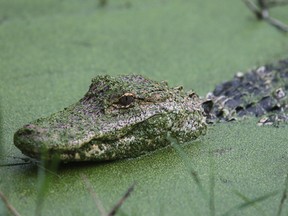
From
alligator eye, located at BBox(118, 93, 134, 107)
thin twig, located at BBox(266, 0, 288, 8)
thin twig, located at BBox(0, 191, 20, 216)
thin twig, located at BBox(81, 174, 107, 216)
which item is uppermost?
alligator eye, located at BBox(118, 93, 134, 107)

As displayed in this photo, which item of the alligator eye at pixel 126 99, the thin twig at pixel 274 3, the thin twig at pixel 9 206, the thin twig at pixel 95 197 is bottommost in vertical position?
the thin twig at pixel 95 197

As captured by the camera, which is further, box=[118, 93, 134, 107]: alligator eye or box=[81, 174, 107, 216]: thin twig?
box=[118, 93, 134, 107]: alligator eye

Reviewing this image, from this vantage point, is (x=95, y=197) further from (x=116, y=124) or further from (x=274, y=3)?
(x=274, y=3)

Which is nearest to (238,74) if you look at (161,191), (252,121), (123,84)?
(252,121)

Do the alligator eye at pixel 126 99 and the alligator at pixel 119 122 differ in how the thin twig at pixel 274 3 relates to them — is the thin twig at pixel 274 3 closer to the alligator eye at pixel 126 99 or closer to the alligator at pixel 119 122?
the alligator at pixel 119 122

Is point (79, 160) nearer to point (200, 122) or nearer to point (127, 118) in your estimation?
point (127, 118)

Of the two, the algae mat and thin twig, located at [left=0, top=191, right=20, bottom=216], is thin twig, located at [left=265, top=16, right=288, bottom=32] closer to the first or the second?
the algae mat

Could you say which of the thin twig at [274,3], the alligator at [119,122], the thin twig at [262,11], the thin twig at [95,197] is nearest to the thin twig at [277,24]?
the thin twig at [262,11]

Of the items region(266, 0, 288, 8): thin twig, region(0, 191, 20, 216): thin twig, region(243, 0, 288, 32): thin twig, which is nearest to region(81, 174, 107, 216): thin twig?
region(0, 191, 20, 216): thin twig
